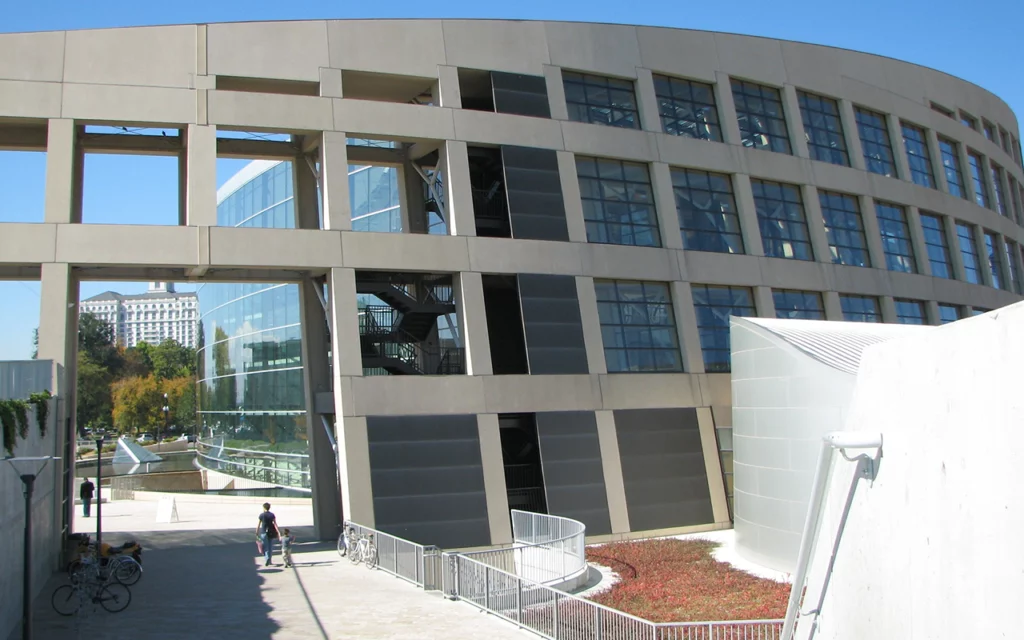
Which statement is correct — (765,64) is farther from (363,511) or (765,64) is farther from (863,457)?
(863,457)

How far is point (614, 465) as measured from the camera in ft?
96.9

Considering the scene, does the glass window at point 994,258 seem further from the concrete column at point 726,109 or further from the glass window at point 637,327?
the glass window at point 637,327

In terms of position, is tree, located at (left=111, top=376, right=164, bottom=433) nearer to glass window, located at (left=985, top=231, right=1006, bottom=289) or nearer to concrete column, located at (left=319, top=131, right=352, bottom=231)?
concrete column, located at (left=319, top=131, right=352, bottom=231)

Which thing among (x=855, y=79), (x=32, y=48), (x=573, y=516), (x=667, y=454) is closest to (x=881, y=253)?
(x=855, y=79)

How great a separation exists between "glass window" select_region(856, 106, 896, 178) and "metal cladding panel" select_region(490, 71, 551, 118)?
16.6 meters

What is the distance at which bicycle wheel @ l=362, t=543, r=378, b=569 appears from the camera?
2302cm

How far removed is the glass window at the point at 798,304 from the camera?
35156 mm

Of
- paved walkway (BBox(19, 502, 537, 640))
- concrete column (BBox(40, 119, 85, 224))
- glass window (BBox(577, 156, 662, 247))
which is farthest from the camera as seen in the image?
glass window (BBox(577, 156, 662, 247))

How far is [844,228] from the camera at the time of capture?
37844 millimetres

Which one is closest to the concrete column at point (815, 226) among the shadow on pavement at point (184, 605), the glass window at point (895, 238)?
the glass window at point (895, 238)

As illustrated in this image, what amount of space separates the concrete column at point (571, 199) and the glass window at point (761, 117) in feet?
28.6

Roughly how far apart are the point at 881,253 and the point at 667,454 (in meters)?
15.0

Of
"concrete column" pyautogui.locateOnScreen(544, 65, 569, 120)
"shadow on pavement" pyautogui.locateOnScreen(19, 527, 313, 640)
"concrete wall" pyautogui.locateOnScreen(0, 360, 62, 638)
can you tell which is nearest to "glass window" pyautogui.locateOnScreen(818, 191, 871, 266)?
"concrete column" pyautogui.locateOnScreen(544, 65, 569, 120)

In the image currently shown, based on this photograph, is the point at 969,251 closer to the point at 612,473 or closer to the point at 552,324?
the point at 612,473
